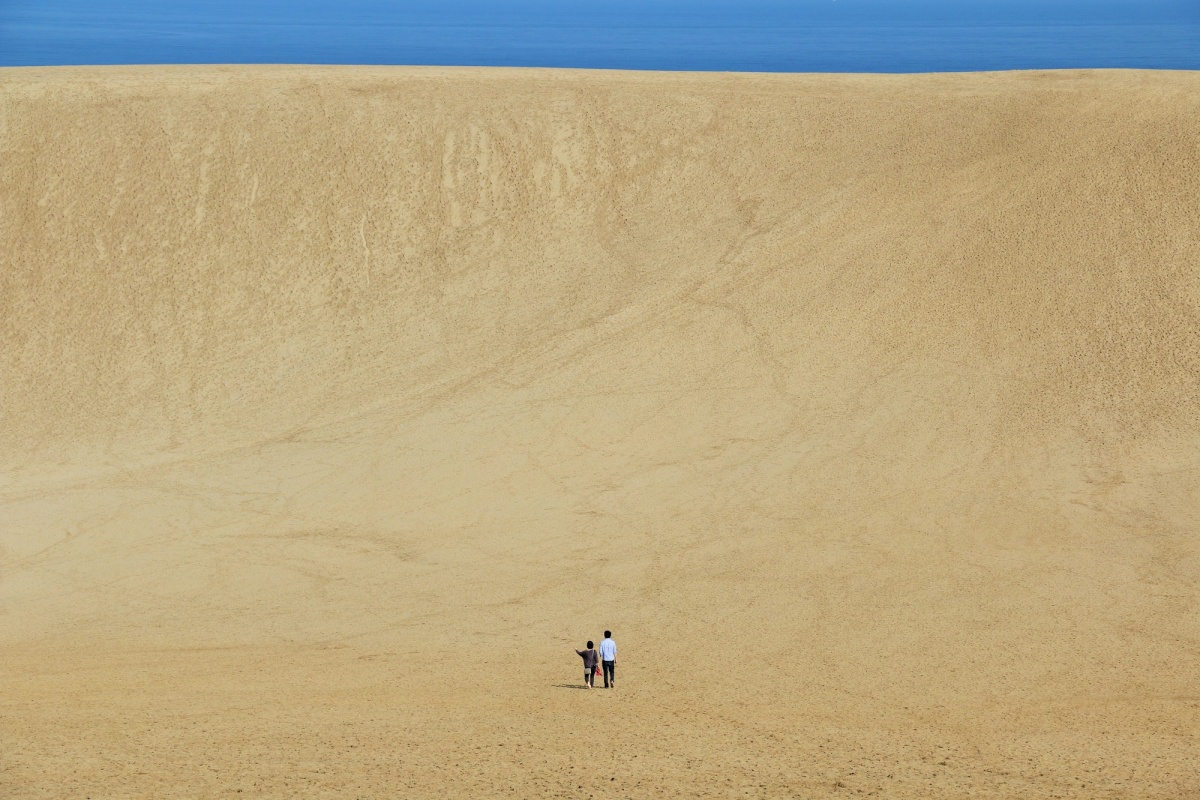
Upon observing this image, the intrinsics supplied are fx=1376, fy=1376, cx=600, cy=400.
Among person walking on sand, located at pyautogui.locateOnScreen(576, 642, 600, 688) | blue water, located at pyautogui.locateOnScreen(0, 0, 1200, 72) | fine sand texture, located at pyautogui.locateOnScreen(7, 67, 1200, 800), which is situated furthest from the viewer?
blue water, located at pyautogui.locateOnScreen(0, 0, 1200, 72)

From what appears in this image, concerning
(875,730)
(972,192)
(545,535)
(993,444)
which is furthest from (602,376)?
(875,730)

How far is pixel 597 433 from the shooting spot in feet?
97.8

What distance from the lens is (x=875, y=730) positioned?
16812 mm

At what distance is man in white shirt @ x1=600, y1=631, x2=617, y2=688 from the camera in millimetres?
18344

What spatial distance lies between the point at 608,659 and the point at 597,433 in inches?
461

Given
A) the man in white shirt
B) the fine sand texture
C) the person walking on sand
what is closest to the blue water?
the fine sand texture

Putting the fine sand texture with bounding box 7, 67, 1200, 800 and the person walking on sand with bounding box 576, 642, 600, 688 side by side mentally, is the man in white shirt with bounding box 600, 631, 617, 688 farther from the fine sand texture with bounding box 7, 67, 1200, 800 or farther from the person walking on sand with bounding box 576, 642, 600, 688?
the fine sand texture with bounding box 7, 67, 1200, 800

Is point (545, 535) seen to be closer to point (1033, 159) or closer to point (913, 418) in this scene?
point (913, 418)

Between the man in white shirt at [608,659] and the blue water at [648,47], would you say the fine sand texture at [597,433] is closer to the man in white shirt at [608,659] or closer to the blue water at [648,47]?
the man in white shirt at [608,659]

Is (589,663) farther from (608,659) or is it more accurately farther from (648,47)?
(648,47)

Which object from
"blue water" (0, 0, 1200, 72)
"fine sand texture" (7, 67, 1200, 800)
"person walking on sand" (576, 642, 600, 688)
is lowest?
"person walking on sand" (576, 642, 600, 688)

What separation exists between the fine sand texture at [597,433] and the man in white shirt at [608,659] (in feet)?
1.51

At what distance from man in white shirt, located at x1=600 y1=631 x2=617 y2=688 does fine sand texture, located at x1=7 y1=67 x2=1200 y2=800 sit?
46cm

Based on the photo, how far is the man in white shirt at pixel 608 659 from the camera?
18.3 metres
